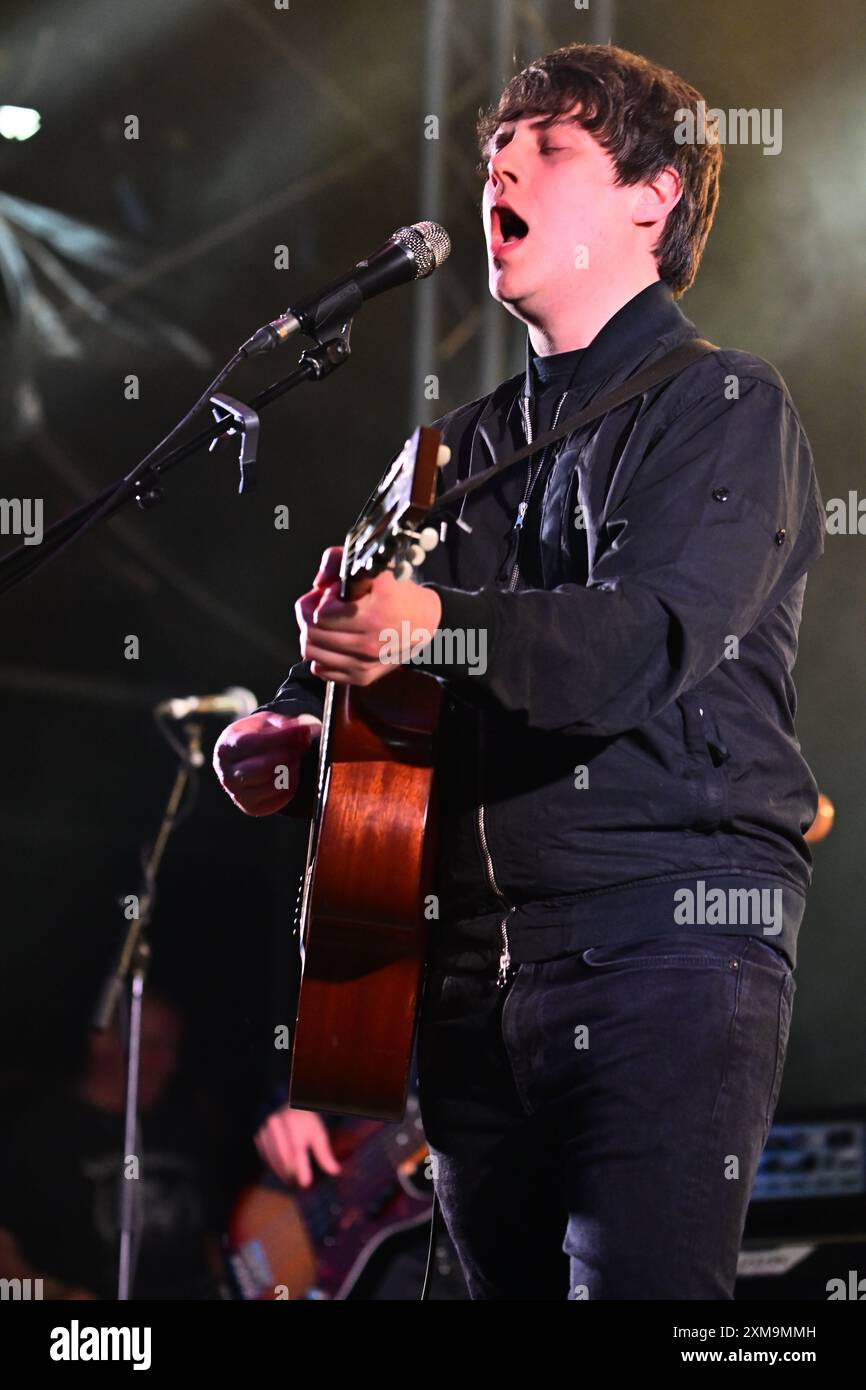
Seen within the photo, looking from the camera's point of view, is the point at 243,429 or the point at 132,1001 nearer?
the point at 243,429

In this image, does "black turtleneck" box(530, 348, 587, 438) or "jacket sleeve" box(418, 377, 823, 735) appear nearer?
"jacket sleeve" box(418, 377, 823, 735)

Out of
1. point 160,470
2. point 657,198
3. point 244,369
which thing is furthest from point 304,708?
point 244,369

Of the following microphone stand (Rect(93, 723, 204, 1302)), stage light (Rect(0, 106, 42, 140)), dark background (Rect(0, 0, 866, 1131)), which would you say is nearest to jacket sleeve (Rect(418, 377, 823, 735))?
microphone stand (Rect(93, 723, 204, 1302))

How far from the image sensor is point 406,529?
4.95 feet

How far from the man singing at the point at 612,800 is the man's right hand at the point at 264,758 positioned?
0.34 m

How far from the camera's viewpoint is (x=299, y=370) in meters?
2.18

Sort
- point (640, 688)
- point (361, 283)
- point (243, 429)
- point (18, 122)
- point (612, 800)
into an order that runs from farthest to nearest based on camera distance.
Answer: point (18, 122) → point (361, 283) → point (243, 429) → point (612, 800) → point (640, 688)

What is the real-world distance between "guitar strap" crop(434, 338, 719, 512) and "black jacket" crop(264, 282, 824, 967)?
2 centimetres

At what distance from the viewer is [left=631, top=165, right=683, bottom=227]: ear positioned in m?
2.26

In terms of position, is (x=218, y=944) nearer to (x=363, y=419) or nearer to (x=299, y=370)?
(x=363, y=419)

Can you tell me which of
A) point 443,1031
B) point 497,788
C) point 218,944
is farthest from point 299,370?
point 218,944

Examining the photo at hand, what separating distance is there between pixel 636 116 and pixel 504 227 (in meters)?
0.28

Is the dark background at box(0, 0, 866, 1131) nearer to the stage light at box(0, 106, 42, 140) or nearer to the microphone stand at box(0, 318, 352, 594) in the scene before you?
the stage light at box(0, 106, 42, 140)

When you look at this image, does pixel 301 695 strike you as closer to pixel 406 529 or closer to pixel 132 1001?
pixel 406 529
